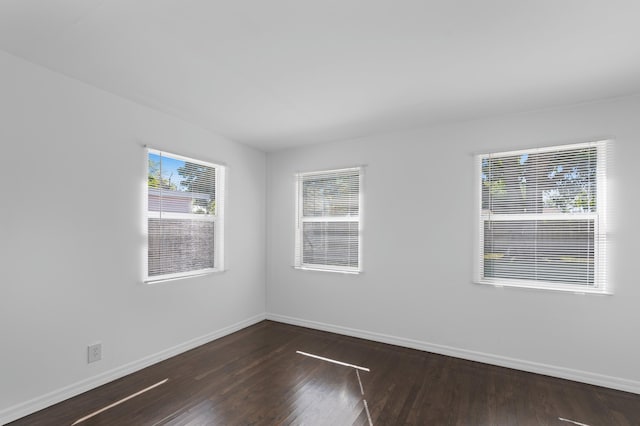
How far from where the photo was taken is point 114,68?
233cm

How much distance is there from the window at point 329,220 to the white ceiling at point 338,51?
1.18 meters

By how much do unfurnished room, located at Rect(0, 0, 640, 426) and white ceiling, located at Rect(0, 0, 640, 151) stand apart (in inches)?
0.7

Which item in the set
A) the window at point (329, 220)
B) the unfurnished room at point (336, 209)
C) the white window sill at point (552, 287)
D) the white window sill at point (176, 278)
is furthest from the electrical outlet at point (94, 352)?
the white window sill at point (552, 287)

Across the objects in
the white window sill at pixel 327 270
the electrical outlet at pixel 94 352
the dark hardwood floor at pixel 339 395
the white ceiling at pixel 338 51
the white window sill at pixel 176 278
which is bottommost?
the dark hardwood floor at pixel 339 395

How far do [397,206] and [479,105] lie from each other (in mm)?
1311

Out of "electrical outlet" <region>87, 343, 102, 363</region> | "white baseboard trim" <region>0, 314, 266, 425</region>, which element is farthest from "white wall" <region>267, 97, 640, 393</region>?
"electrical outlet" <region>87, 343, 102, 363</region>

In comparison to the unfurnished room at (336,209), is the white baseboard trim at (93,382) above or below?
below

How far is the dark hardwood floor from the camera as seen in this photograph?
222 centimetres

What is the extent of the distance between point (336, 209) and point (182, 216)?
1.85m

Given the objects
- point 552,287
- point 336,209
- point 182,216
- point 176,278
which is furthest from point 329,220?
point 552,287

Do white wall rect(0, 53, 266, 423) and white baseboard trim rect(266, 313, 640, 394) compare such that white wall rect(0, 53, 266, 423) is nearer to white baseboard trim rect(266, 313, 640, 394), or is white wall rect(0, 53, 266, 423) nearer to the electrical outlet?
the electrical outlet

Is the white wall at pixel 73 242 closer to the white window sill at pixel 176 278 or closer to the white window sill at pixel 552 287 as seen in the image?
the white window sill at pixel 176 278

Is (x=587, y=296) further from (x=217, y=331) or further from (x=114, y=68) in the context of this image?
(x=114, y=68)

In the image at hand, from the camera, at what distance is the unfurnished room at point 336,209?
6.42ft
